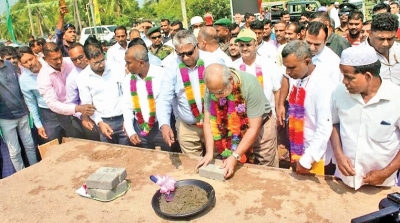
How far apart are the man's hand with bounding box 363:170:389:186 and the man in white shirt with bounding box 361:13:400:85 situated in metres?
1.51

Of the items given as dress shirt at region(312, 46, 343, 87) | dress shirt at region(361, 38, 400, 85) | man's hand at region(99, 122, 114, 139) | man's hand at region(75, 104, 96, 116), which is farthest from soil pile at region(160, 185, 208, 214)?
dress shirt at region(361, 38, 400, 85)

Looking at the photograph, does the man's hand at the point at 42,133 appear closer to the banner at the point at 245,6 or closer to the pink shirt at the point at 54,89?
the pink shirt at the point at 54,89

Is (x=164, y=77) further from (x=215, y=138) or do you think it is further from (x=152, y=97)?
(x=215, y=138)

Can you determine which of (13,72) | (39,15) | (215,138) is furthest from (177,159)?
(39,15)

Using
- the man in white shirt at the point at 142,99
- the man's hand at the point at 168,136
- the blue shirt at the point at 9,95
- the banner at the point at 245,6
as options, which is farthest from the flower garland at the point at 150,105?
the banner at the point at 245,6

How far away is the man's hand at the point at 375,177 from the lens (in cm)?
201

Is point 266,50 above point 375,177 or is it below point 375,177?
above

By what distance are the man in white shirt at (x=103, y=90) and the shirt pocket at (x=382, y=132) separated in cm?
241

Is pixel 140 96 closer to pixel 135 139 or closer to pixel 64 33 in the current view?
pixel 135 139

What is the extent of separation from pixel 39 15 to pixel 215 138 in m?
38.6

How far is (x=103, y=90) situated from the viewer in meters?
3.55

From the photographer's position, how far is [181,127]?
3.32 metres

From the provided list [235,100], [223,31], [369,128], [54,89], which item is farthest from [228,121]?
[223,31]

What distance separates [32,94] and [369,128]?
3.74 meters
